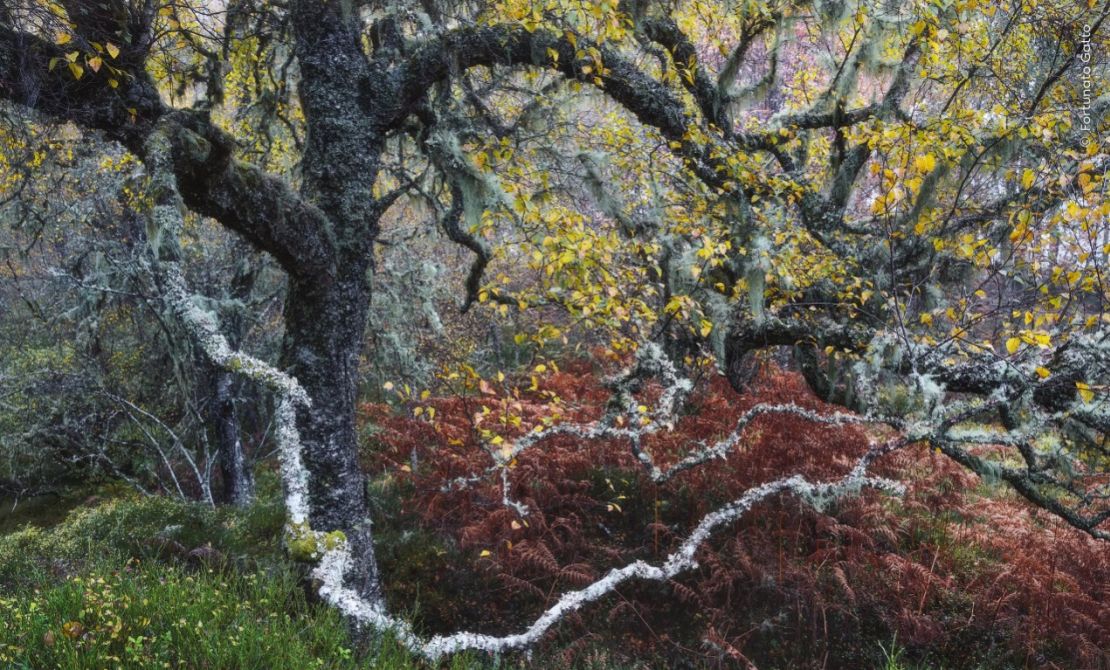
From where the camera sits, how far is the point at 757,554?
21.1ft

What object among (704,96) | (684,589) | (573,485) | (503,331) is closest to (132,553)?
(573,485)

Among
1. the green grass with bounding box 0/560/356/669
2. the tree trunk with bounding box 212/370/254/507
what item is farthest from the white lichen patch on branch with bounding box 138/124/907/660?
the tree trunk with bounding box 212/370/254/507

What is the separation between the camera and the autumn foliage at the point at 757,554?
5.57 m

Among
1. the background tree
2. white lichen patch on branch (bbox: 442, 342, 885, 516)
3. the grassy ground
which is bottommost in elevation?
the grassy ground

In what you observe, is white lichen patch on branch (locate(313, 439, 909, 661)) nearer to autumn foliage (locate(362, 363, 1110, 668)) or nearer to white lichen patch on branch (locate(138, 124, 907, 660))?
white lichen patch on branch (locate(138, 124, 907, 660))

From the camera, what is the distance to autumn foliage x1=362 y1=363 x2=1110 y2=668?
18.3 feet

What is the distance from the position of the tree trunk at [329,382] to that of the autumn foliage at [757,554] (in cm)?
128

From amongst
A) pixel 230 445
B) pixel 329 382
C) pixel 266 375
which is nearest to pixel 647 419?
pixel 329 382

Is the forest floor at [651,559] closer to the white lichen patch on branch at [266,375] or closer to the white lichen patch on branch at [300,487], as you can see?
the white lichen patch on branch at [300,487]

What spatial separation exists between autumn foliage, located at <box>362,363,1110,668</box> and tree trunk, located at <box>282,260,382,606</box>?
4.19ft

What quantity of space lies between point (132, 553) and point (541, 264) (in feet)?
16.5

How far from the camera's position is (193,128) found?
12.7 ft

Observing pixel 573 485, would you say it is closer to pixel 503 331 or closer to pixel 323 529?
pixel 323 529

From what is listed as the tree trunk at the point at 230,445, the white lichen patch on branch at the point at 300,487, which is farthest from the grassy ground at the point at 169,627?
the tree trunk at the point at 230,445
